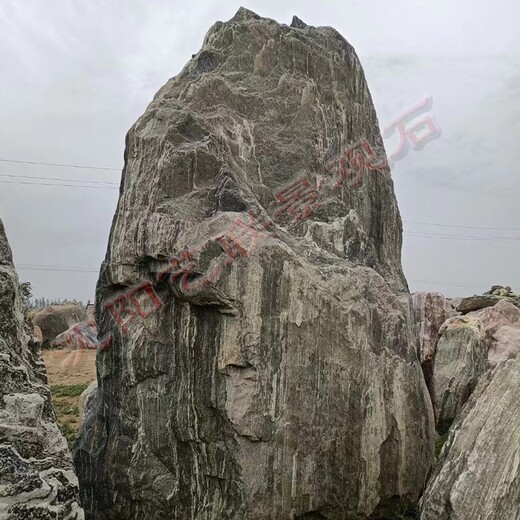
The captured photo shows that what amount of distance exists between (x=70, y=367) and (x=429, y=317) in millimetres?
8614

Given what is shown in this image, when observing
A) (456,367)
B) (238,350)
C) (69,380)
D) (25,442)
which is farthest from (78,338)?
(25,442)

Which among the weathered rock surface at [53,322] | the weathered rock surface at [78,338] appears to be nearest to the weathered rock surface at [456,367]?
the weathered rock surface at [78,338]

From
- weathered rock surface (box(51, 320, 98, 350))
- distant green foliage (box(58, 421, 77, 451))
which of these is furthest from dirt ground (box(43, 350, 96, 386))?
distant green foliage (box(58, 421, 77, 451))

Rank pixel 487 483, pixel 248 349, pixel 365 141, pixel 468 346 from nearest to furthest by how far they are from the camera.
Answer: pixel 487 483 < pixel 248 349 < pixel 365 141 < pixel 468 346

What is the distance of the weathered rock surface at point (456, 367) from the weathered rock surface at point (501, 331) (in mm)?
299

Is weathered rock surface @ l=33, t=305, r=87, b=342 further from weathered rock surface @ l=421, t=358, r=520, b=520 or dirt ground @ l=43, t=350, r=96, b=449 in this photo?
weathered rock surface @ l=421, t=358, r=520, b=520

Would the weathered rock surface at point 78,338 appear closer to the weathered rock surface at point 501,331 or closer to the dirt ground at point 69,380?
the dirt ground at point 69,380

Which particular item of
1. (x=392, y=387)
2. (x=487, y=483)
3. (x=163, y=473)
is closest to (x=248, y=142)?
(x=392, y=387)

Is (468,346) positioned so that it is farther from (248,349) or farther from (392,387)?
(248,349)

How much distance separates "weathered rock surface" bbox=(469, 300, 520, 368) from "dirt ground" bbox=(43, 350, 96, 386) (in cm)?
791

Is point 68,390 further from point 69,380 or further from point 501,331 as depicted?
point 501,331

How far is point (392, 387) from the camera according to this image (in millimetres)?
6020

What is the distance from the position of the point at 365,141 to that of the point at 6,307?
454 centimetres

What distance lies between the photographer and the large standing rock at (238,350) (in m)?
5.44
